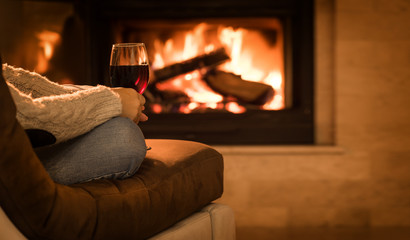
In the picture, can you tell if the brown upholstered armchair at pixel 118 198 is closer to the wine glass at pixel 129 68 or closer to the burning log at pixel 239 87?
the wine glass at pixel 129 68

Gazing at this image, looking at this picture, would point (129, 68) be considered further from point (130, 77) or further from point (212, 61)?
point (212, 61)

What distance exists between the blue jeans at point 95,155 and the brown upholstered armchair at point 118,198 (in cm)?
2

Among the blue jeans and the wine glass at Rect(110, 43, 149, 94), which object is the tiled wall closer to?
the wine glass at Rect(110, 43, 149, 94)

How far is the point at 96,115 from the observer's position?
3.03 feet

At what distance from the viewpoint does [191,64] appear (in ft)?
8.38

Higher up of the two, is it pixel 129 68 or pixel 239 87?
pixel 129 68

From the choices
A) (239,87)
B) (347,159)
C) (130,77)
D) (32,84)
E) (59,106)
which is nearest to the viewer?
(59,106)

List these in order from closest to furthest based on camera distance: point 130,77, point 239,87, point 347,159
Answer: point 130,77 → point 347,159 → point 239,87

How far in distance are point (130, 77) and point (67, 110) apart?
0.30 metres

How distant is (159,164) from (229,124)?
4.53 feet

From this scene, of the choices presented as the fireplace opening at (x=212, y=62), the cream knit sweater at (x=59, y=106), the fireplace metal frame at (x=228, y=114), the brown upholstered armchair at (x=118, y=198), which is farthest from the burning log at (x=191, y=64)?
the cream knit sweater at (x=59, y=106)

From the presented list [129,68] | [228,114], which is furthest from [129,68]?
[228,114]

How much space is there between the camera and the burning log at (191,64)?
2.53m

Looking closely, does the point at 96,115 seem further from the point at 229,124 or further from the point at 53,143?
the point at 229,124
